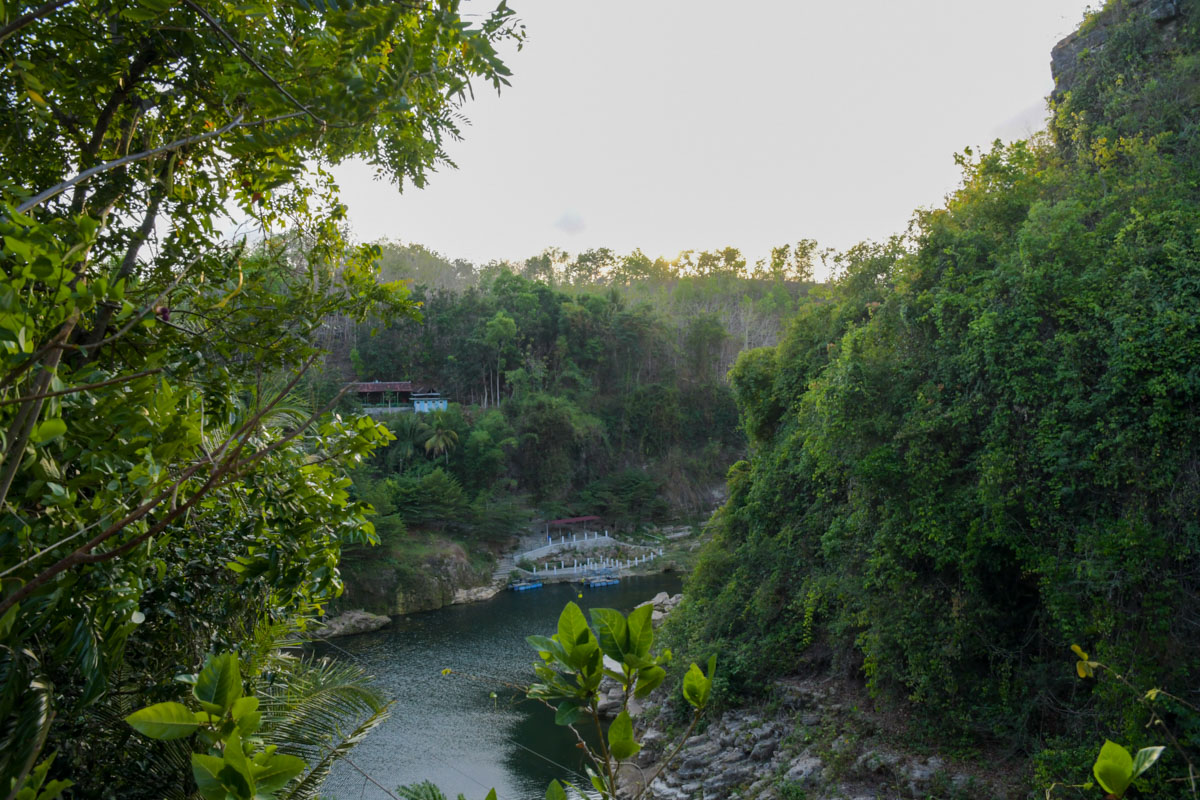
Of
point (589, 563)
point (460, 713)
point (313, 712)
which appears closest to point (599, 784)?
point (313, 712)

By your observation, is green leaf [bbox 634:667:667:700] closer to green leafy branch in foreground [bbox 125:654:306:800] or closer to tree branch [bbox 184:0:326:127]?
green leafy branch in foreground [bbox 125:654:306:800]

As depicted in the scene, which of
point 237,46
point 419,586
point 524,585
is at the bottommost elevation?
point 524,585

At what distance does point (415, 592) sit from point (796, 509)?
1025 cm

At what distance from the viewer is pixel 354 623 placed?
47.5 ft

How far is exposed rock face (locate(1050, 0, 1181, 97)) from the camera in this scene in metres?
7.78

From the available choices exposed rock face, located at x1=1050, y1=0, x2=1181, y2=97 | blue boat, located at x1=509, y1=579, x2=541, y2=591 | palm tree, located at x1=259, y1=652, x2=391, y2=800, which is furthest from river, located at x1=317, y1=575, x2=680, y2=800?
exposed rock face, located at x1=1050, y1=0, x2=1181, y2=97

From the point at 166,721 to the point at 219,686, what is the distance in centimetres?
8

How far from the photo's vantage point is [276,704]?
Result: 2.53 metres

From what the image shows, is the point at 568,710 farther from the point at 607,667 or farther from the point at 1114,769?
the point at 1114,769

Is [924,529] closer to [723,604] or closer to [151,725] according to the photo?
[723,604]

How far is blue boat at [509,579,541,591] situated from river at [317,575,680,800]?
191 centimetres

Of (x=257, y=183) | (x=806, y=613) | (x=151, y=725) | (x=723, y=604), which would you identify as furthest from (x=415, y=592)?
(x=151, y=725)

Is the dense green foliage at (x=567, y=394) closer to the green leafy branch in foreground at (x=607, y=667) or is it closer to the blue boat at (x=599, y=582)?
the blue boat at (x=599, y=582)

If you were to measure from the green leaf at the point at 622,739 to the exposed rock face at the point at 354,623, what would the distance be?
1454 centimetres
